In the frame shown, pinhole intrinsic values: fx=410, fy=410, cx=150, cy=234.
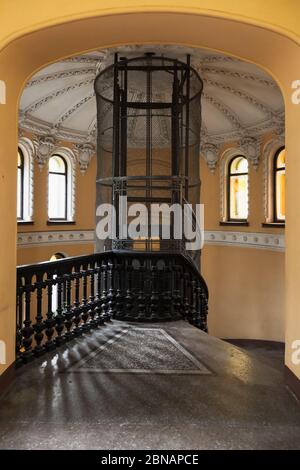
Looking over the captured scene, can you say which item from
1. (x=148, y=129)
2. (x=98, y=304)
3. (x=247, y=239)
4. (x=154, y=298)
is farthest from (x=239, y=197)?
(x=98, y=304)

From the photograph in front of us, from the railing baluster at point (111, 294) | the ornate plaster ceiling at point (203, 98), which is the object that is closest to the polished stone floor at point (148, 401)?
the railing baluster at point (111, 294)

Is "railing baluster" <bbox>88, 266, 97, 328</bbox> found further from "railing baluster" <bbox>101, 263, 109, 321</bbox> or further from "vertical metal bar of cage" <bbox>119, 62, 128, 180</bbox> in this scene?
"vertical metal bar of cage" <bbox>119, 62, 128, 180</bbox>

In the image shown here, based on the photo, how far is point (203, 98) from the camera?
9969 mm

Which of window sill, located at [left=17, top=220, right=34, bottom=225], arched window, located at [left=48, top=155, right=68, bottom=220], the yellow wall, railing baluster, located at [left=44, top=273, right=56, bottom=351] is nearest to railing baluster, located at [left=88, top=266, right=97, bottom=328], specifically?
railing baluster, located at [left=44, top=273, right=56, bottom=351]

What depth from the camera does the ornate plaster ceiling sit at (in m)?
7.81

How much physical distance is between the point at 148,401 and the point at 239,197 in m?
9.33

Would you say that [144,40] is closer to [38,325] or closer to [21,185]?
[38,325]

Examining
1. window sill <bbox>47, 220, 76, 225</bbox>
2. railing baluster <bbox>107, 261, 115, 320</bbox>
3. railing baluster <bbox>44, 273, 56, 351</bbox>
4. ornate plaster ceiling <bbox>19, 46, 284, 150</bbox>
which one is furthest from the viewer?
window sill <bbox>47, 220, 76, 225</bbox>

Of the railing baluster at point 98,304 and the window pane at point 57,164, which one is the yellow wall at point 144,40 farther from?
the window pane at point 57,164

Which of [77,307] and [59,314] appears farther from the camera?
[77,307]

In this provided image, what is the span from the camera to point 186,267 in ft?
18.8

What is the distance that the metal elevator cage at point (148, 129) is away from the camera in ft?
19.4

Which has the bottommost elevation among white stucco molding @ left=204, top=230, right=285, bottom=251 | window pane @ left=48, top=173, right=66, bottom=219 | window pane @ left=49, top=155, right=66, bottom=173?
white stucco molding @ left=204, top=230, right=285, bottom=251

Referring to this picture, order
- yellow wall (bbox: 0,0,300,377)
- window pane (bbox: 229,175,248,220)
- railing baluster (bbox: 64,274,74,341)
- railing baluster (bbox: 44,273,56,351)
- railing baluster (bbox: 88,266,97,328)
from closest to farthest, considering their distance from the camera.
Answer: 1. yellow wall (bbox: 0,0,300,377)
2. railing baluster (bbox: 44,273,56,351)
3. railing baluster (bbox: 64,274,74,341)
4. railing baluster (bbox: 88,266,97,328)
5. window pane (bbox: 229,175,248,220)
